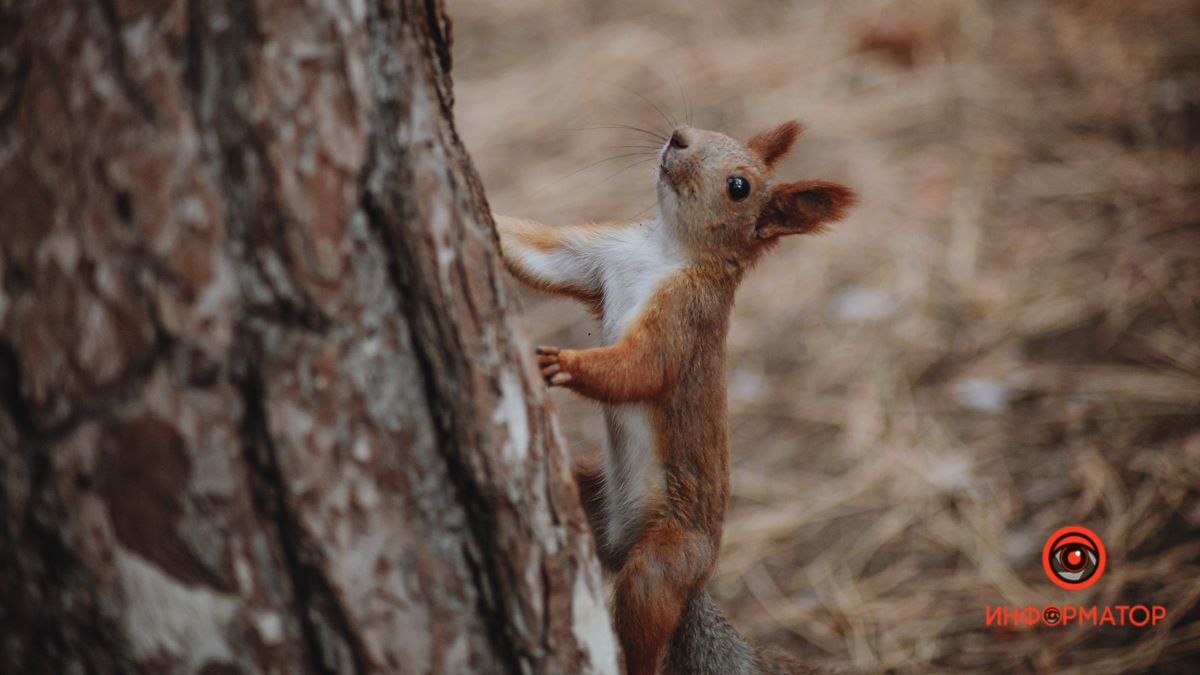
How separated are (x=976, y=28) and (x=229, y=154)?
536 centimetres

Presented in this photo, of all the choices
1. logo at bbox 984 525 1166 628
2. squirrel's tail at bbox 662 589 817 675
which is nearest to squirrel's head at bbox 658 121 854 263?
squirrel's tail at bbox 662 589 817 675

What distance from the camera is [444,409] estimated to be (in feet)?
3.95

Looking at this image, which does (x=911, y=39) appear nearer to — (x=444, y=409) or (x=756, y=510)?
(x=756, y=510)

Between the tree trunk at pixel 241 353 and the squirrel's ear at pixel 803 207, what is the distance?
3.76ft

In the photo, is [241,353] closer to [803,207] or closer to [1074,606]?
[803,207]

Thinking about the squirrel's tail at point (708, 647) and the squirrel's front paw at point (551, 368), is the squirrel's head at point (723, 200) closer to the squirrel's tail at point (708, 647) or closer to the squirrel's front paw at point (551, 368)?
the squirrel's front paw at point (551, 368)

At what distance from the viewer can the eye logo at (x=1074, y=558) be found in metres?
2.82

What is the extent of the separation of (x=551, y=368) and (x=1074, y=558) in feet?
6.12

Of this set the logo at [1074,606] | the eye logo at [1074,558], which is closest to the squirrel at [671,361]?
the logo at [1074,606]

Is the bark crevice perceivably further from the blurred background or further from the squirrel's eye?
the squirrel's eye

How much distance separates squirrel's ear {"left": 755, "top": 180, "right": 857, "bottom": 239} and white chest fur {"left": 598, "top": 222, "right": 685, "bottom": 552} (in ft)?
0.76

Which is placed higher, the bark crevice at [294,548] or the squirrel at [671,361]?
the squirrel at [671,361]

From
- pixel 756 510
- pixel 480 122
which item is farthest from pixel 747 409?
pixel 480 122

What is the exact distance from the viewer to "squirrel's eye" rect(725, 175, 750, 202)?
7.52ft
